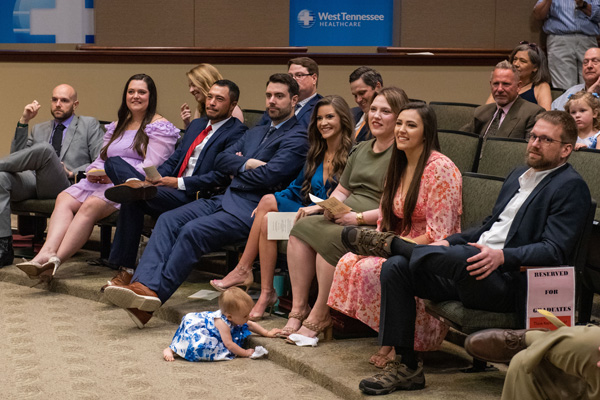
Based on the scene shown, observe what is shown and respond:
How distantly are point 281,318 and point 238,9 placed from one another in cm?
331

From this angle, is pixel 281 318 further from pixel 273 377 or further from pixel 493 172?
pixel 493 172

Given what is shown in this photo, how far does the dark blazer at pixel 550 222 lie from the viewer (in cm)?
286

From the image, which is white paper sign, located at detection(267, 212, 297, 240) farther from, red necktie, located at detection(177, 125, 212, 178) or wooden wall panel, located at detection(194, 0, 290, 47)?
wooden wall panel, located at detection(194, 0, 290, 47)

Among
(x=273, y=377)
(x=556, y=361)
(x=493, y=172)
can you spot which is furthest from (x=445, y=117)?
(x=556, y=361)

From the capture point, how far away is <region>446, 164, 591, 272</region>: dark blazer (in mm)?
2855

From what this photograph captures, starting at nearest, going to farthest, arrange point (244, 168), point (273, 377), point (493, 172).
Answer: point (273, 377), point (493, 172), point (244, 168)

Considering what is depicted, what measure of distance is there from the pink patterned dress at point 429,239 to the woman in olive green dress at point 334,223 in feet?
0.66

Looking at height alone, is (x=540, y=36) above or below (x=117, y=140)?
above

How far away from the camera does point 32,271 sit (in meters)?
4.62

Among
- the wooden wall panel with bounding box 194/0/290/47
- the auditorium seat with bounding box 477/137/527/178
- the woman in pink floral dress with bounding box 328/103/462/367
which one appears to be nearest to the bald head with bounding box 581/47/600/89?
the auditorium seat with bounding box 477/137/527/178

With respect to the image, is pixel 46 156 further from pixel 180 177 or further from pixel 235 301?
pixel 235 301

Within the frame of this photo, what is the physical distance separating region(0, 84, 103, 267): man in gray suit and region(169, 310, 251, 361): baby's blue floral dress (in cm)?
182

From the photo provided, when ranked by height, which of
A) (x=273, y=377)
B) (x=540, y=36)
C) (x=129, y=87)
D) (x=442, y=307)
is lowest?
(x=273, y=377)

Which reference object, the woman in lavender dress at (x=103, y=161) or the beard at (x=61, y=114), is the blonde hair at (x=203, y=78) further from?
the beard at (x=61, y=114)
